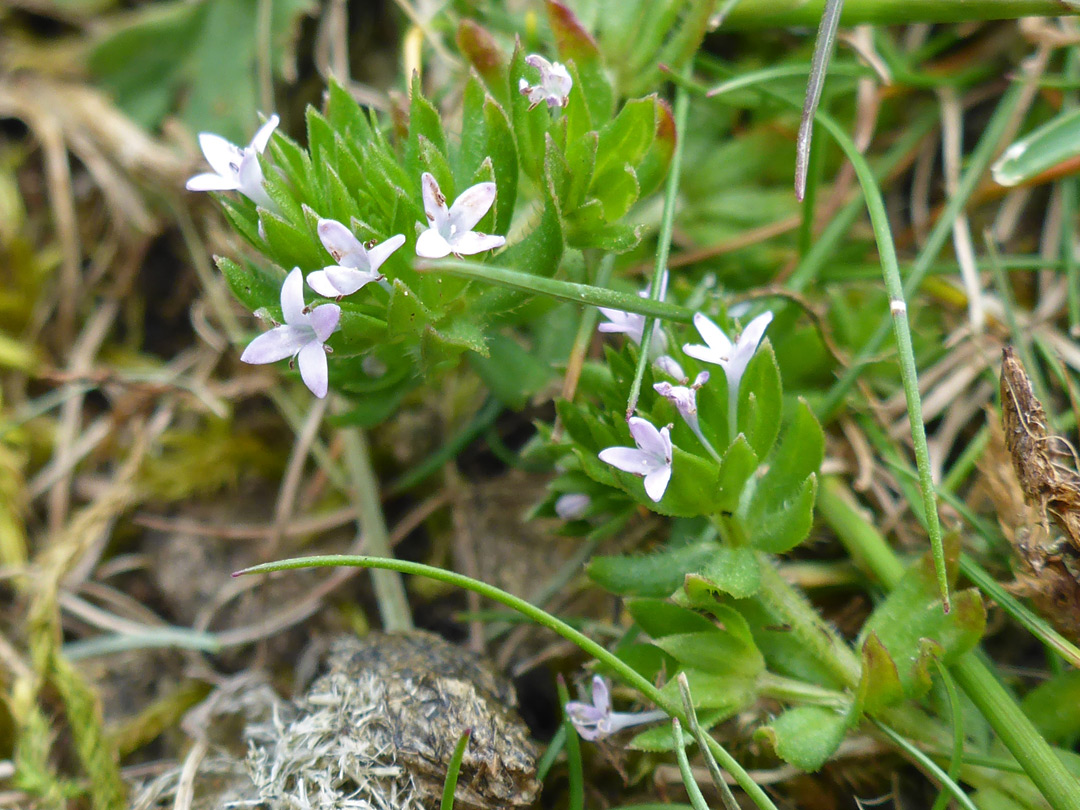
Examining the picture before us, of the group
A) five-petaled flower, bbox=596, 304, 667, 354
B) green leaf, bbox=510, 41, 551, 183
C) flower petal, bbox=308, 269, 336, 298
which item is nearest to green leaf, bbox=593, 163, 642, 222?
green leaf, bbox=510, 41, 551, 183

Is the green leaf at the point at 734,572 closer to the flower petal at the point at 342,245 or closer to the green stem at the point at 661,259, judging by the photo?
the green stem at the point at 661,259

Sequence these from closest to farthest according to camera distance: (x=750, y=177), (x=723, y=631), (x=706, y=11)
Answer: (x=723, y=631), (x=706, y=11), (x=750, y=177)

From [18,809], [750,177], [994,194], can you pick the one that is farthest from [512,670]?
[994,194]

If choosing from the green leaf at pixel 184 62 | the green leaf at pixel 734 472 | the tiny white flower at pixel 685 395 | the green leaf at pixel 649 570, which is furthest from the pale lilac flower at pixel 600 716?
the green leaf at pixel 184 62

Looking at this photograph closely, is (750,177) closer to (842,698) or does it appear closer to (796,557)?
(796,557)

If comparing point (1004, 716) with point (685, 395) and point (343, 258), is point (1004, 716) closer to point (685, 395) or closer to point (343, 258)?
point (685, 395)

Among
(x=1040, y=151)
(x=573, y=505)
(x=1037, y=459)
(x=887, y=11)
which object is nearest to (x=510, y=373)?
(x=573, y=505)

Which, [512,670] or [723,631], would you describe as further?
[512,670]
